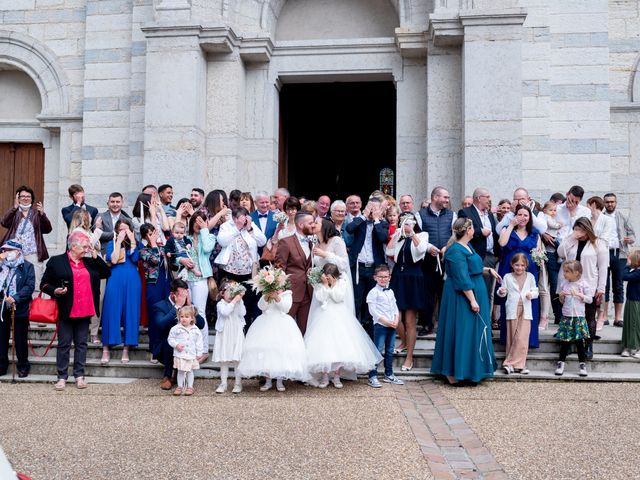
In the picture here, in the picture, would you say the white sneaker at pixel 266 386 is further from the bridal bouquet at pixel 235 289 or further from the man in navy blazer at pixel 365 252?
the man in navy blazer at pixel 365 252

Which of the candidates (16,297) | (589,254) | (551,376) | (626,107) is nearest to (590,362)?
(551,376)

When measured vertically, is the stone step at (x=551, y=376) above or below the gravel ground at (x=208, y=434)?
above

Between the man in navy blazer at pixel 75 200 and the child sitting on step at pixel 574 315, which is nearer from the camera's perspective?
the child sitting on step at pixel 574 315

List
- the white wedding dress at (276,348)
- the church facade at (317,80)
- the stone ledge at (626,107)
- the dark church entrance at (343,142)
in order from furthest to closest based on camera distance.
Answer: the dark church entrance at (343,142) < the stone ledge at (626,107) < the church facade at (317,80) < the white wedding dress at (276,348)

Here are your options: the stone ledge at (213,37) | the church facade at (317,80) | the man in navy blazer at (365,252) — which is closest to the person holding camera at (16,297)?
the church facade at (317,80)

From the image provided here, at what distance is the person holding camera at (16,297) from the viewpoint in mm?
7512

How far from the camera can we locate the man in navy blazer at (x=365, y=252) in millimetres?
7793

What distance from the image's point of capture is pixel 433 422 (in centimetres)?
577

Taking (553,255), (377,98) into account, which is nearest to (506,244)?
(553,255)

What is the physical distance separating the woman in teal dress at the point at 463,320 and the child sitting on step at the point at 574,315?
0.81 meters

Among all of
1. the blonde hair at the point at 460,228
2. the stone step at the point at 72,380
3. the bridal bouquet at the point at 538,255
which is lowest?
the stone step at the point at 72,380

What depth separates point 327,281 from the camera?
6.97 metres

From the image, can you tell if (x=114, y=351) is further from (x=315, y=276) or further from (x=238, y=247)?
(x=315, y=276)

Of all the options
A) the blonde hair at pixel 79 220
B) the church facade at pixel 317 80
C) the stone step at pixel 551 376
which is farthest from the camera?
the church facade at pixel 317 80
